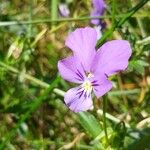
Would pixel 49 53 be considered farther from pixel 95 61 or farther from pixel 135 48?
pixel 95 61

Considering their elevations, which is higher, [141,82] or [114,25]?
[114,25]

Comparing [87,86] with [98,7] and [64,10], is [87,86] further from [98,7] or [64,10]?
[64,10]

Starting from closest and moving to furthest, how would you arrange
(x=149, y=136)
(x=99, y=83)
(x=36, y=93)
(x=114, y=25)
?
(x=99, y=83) < (x=114, y=25) < (x=149, y=136) < (x=36, y=93)

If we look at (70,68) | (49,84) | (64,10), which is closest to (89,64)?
(70,68)

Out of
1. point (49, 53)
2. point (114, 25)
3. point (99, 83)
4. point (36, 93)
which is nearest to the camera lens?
point (99, 83)

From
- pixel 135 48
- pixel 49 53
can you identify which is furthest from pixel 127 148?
pixel 49 53

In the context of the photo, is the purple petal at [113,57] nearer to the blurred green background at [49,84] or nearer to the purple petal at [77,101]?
the purple petal at [77,101]

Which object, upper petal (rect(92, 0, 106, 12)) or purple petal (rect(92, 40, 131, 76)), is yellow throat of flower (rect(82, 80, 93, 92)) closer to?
purple petal (rect(92, 40, 131, 76))
